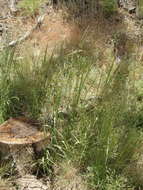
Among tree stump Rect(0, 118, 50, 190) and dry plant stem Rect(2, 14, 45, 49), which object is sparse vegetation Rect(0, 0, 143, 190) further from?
dry plant stem Rect(2, 14, 45, 49)

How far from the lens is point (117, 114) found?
239 cm

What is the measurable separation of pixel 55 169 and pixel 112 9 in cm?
270

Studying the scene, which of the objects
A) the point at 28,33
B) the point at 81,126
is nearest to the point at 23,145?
the point at 81,126

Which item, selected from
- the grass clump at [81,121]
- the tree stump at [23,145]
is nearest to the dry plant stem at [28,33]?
the grass clump at [81,121]

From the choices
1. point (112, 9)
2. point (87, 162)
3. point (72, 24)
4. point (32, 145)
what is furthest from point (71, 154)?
point (112, 9)

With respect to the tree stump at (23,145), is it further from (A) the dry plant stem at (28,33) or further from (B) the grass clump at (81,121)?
(A) the dry plant stem at (28,33)

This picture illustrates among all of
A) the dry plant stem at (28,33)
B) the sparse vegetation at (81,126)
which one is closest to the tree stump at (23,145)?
the sparse vegetation at (81,126)

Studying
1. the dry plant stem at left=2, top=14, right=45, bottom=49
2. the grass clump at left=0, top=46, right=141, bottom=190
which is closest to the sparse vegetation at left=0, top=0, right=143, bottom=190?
the grass clump at left=0, top=46, right=141, bottom=190

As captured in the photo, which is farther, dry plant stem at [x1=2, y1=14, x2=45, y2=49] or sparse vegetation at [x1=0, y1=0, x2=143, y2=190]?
dry plant stem at [x1=2, y1=14, x2=45, y2=49]

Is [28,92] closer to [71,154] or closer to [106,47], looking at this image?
[71,154]

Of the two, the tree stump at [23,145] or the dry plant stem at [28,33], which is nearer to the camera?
the tree stump at [23,145]

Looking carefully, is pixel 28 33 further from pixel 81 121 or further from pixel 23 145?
pixel 23 145

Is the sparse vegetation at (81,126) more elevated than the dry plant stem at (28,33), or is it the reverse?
the dry plant stem at (28,33)

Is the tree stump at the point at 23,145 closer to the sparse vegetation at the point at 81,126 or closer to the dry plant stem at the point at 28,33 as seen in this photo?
the sparse vegetation at the point at 81,126
